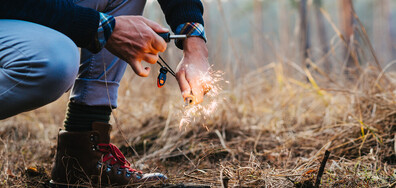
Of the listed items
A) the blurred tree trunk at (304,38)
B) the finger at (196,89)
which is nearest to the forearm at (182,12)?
the finger at (196,89)

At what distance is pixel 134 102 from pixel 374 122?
153 centimetres

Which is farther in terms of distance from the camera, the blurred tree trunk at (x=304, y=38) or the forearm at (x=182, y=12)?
the blurred tree trunk at (x=304, y=38)

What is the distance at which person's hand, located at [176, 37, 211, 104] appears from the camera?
2.63 feet

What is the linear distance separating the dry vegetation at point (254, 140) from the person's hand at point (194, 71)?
0.12 m

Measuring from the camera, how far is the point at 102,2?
38.2 inches

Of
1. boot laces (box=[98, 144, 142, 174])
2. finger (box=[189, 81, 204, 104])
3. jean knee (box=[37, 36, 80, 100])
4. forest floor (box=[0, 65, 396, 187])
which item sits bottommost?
forest floor (box=[0, 65, 396, 187])

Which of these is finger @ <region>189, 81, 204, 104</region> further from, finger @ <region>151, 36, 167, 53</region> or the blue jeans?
the blue jeans

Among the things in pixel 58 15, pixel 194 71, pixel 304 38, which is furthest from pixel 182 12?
pixel 304 38

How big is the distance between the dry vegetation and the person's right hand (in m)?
0.21

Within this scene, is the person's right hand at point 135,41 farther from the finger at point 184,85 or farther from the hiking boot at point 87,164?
the hiking boot at point 87,164

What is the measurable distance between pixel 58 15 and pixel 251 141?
1.11m

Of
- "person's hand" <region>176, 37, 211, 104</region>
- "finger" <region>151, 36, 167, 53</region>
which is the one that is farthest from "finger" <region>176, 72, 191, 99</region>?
"finger" <region>151, 36, 167, 53</region>

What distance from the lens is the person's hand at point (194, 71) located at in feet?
2.63

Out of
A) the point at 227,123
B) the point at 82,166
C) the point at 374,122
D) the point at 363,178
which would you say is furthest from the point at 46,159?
the point at 374,122
